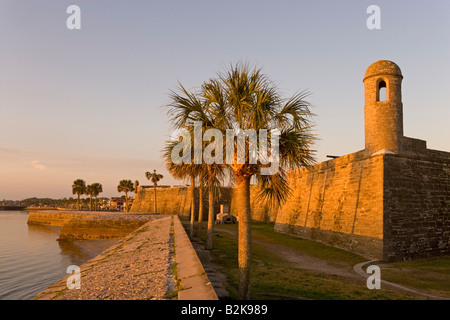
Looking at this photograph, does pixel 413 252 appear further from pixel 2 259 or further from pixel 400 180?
pixel 2 259

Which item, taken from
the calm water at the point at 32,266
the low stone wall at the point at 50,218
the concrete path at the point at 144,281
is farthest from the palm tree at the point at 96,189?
the concrete path at the point at 144,281

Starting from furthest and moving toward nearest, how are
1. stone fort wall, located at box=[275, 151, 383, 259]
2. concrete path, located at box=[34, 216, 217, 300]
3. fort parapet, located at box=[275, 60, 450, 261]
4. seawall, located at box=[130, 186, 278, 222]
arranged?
seawall, located at box=[130, 186, 278, 222], stone fort wall, located at box=[275, 151, 383, 259], fort parapet, located at box=[275, 60, 450, 261], concrete path, located at box=[34, 216, 217, 300]

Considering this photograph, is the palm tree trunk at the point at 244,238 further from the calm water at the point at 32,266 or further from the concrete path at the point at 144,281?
the calm water at the point at 32,266

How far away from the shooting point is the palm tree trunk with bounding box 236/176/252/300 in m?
7.76

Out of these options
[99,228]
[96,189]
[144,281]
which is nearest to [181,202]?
[99,228]

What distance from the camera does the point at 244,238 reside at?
8.04 metres

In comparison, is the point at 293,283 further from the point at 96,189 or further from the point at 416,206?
the point at 96,189

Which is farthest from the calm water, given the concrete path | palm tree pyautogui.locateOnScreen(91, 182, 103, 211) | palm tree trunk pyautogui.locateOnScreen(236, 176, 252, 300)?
palm tree pyautogui.locateOnScreen(91, 182, 103, 211)

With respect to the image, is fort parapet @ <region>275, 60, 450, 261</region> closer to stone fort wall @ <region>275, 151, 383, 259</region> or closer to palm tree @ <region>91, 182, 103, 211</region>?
stone fort wall @ <region>275, 151, 383, 259</region>

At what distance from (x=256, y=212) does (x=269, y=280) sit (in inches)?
1472

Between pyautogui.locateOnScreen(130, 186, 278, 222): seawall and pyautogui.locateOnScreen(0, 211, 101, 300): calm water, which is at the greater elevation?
pyautogui.locateOnScreen(130, 186, 278, 222): seawall

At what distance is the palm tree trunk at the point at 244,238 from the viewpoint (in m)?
7.76
